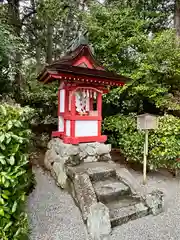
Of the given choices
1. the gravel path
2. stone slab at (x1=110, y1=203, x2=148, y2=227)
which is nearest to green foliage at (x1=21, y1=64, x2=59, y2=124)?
the gravel path

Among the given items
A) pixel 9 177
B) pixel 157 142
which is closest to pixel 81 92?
pixel 157 142

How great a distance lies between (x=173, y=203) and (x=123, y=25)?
5.04 m

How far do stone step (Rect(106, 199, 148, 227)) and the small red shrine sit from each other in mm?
1617

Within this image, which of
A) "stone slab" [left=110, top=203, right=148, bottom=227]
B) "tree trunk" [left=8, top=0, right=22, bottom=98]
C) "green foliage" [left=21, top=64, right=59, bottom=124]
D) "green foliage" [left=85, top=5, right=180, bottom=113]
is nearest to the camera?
"stone slab" [left=110, top=203, right=148, bottom=227]

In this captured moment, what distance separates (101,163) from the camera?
464 centimetres

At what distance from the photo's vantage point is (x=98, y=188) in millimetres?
3803

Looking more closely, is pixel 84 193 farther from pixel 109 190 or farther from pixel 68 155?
pixel 68 155

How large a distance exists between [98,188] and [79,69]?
2392mm

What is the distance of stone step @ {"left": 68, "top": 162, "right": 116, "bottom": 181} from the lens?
4051mm

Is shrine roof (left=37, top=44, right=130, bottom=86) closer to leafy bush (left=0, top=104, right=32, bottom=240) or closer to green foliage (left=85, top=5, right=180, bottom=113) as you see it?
green foliage (left=85, top=5, right=180, bottom=113)

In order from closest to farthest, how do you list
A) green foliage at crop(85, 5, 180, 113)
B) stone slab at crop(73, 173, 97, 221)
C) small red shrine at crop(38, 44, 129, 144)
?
1. stone slab at crop(73, 173, 97, 221)
2. small red shrine at crop(38, 44, 129, 144)
3. green foliage at crop(85, 5, 180, 113)

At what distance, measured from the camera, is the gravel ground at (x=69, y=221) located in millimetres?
2990

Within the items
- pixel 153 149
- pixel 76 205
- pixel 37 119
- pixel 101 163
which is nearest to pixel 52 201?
pixel 76 205

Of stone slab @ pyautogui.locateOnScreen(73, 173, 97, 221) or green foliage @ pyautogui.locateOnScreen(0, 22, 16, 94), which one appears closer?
stone slab @ pyautogui.locateOnScreen(73, 173, 97, 221)
